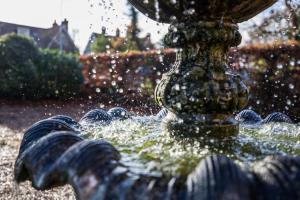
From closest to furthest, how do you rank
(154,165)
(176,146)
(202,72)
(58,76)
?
(154,165)
(176,146)
(202,72)
(58,76)

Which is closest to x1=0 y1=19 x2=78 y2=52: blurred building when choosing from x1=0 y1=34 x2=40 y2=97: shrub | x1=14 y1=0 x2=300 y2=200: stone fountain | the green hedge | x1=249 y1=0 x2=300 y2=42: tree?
the green hedge

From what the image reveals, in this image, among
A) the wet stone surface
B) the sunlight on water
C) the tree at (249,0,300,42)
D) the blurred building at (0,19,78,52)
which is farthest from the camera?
the blurred building at (0,19,78,52)

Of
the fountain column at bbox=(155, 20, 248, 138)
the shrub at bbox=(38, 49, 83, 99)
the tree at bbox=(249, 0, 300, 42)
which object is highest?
the tree at bbox=(249, 0, 300, 42)

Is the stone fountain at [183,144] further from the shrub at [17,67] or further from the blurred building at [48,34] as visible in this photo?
the blurred building at [48,34]

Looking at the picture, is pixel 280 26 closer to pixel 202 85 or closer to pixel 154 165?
pixel 202 85

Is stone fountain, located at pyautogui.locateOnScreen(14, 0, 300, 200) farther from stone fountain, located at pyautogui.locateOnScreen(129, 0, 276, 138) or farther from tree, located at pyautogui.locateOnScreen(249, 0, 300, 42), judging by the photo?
tree, located at pyautogui.locateOnScreen(249, 0, 300, 42)

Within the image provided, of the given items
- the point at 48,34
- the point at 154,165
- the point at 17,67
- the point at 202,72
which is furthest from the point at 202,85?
the point at 48,34

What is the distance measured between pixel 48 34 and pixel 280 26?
30.4 m

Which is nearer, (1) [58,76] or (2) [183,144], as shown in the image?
(2) [183,144]

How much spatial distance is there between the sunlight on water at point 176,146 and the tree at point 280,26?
1030 cm

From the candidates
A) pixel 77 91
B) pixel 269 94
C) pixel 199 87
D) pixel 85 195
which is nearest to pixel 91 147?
pixel 85 195

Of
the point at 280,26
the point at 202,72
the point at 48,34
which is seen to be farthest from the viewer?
the point at 48,34

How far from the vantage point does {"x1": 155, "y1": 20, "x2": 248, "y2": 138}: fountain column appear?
252 cm

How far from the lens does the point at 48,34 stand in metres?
40.5
